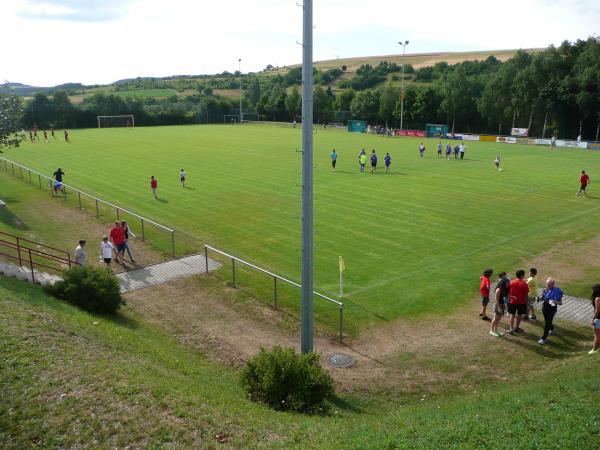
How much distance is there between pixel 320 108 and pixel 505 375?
99.6 m

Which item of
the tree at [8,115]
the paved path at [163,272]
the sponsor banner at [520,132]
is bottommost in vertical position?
the paved path at [163,272]

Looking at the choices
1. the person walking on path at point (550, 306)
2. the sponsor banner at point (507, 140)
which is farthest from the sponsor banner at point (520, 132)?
the person walking on path at point (550, 306)

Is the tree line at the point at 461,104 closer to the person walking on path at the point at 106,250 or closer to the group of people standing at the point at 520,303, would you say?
the person walking on path at the point at 106,250

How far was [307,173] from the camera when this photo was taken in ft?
34.4

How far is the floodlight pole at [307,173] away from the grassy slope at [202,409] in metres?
1.91

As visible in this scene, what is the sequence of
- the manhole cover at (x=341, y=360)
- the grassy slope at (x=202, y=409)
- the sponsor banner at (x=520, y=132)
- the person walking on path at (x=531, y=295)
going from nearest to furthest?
the grassy slope at (x=202, y=409)
the manhole cover at (x=341, y=360)
the person walking on path at (x=531, y=295)
the sponsor banner at (x=520, y=132)

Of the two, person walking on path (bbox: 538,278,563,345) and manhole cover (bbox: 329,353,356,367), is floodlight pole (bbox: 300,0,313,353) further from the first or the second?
person walking on path (bbox: 538,278,563,345)

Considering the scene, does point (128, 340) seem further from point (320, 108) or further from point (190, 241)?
point (320, 108)

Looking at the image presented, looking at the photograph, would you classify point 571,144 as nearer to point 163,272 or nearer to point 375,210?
point 375,210

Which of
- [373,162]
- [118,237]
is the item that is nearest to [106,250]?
[118,237]

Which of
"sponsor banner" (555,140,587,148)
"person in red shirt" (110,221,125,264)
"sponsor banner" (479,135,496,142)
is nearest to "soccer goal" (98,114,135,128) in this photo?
"sponsor banner" (479,135,496,142)

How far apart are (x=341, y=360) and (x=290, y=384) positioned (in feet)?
9.89

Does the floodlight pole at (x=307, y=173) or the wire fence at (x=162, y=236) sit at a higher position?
the floodlight pole at (x=307, y=173)

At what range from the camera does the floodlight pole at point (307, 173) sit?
9992mm
